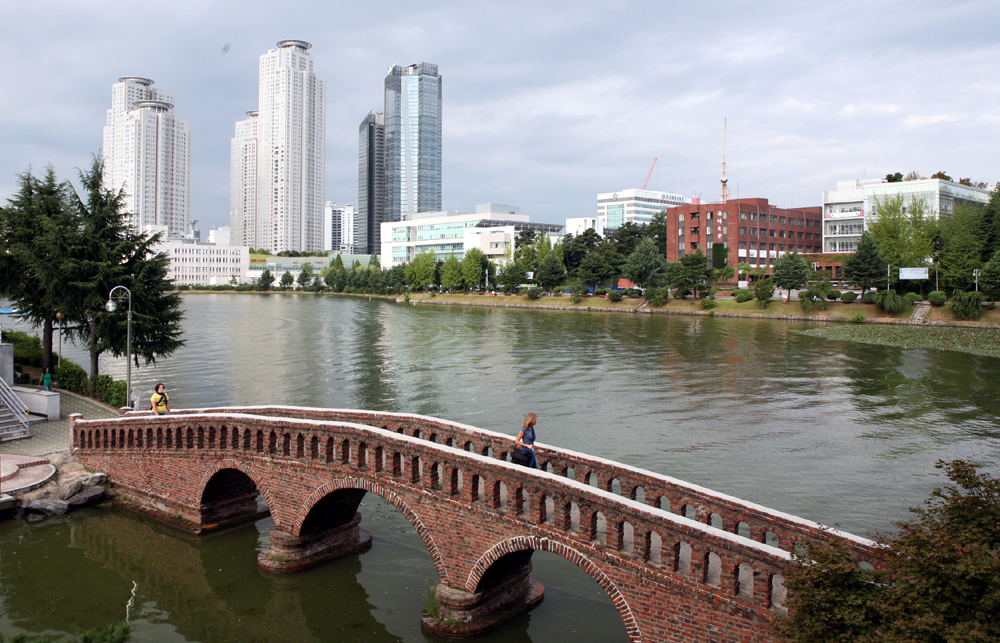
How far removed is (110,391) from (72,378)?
10.9 feet

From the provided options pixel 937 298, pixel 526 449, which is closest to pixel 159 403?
pixel 526 449

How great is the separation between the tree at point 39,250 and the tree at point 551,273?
85.4 metres

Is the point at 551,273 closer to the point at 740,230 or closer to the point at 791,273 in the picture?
the point at 740,230

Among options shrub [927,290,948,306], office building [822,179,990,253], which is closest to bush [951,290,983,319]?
shrub [927,290,948,306]

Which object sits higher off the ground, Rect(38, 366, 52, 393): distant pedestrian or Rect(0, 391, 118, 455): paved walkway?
Rect(38, 366, 52, 393): distant pedestrian

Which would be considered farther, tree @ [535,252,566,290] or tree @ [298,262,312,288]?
tree @ [298,262,312,288]

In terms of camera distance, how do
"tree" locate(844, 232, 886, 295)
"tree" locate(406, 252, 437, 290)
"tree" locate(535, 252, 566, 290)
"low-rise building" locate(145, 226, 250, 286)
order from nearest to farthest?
"tree" locate(844, 232, 886, 295)
"tree" locate(535, 252, 566, 290)
"tree" locate(406, 252, 437, 290)
"low-rise building" locate(145, 226, 250, 286)

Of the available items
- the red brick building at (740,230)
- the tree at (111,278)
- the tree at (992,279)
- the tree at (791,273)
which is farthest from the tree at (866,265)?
the tree at (111,278)

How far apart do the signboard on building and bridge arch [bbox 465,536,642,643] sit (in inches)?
3056

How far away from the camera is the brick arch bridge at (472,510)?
9.97 meters

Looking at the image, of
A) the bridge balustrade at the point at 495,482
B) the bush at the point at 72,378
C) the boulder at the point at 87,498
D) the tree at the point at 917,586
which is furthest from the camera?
the bush at the point at 72,378

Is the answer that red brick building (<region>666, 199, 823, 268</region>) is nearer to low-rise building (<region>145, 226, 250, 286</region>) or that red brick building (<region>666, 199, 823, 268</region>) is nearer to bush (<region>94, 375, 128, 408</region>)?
bush (<region>94, 375, 128, 408</region>)

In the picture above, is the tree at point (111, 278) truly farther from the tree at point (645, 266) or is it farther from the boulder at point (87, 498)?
the tree at point (645, 266)

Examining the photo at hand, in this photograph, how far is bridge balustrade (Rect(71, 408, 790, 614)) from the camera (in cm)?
976
